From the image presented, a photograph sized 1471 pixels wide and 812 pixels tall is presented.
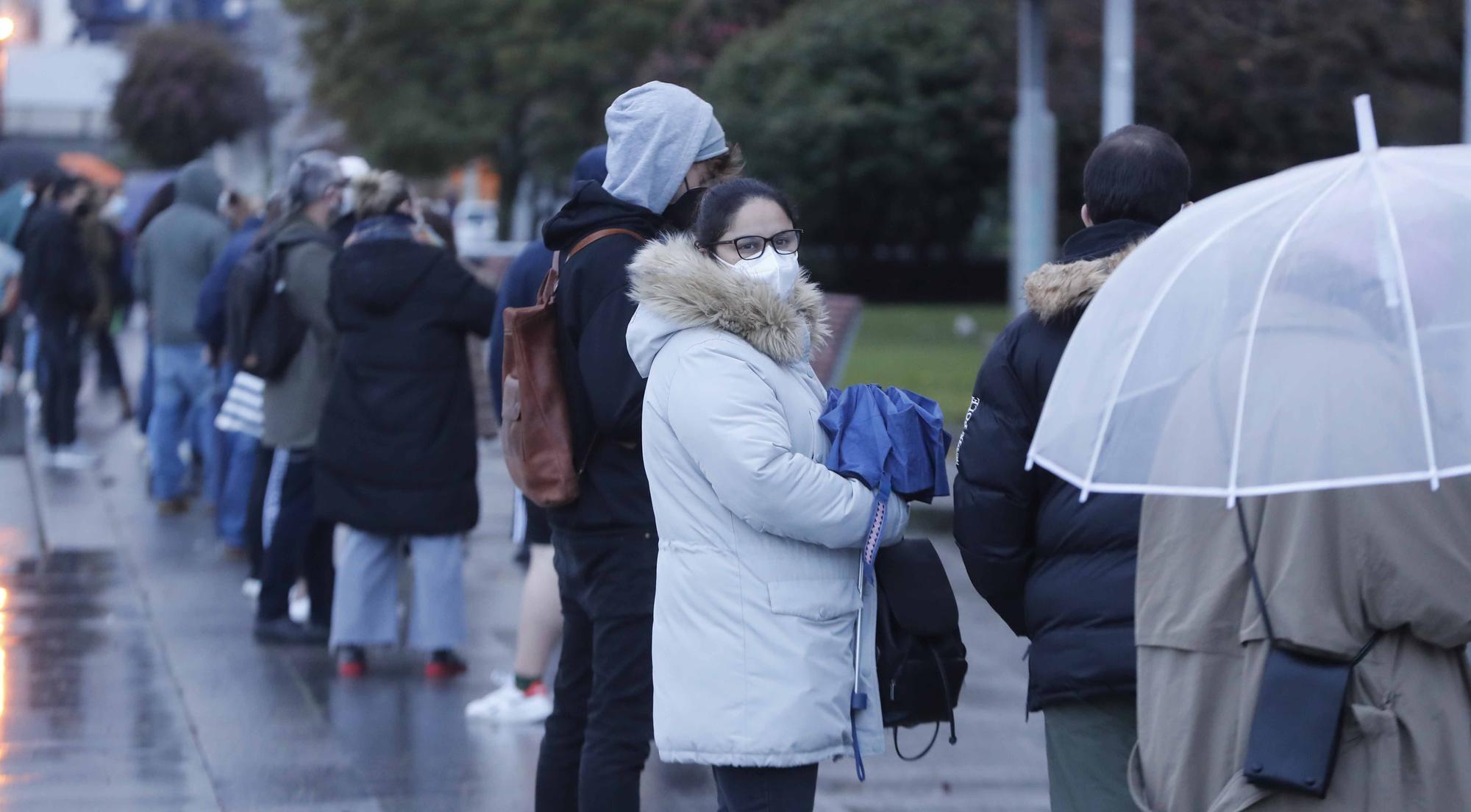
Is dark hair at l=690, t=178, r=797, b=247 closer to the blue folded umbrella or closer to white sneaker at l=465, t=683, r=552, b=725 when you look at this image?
the blue folded umbrella

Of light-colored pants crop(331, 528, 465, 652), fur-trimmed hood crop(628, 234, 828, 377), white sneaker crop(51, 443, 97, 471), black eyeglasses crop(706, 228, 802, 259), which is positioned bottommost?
white sneaker crop(51, 443, 97, 471)

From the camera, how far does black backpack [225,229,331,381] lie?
269 inches

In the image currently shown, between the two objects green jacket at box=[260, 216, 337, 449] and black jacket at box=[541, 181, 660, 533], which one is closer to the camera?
black jacket at box=[541, 181, 660, 533]

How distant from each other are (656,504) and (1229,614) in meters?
1.18

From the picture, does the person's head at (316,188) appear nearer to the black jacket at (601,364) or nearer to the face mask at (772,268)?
the black jacket at (601,364)

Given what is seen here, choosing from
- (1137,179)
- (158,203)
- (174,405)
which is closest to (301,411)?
(174,405)

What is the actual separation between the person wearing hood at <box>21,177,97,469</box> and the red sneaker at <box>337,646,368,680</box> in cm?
557

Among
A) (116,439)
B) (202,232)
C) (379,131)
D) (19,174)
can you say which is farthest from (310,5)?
(202,232)

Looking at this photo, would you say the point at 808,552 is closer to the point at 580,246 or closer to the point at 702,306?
the point at 702,306

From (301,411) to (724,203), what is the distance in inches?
150

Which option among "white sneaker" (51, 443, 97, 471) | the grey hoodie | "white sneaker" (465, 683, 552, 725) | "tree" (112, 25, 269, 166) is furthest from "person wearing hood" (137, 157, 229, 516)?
"tree" (112, 25, 269, 166)

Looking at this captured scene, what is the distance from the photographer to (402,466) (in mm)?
6191

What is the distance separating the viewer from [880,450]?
3.33 metres

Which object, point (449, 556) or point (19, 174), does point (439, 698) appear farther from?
point (19, 174)
